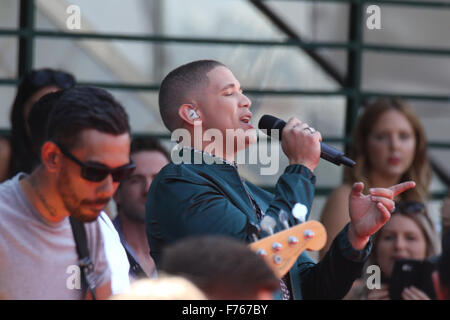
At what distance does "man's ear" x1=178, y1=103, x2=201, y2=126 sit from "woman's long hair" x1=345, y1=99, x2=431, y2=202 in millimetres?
1832

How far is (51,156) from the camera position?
272 centimetres

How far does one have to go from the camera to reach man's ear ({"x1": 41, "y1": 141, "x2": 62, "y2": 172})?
2709 mm

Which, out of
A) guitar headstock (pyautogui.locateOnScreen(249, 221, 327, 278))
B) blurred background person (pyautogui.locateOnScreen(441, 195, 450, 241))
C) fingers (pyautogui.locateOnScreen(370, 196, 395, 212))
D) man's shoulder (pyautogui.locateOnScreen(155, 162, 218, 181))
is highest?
man's shoulder (pyautogui.locateOnScreen(155, 162, 218, 181))

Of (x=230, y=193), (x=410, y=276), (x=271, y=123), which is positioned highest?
(x=271, y=123)

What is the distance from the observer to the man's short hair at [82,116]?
A: 2.72m

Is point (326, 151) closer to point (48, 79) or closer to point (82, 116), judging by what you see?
point (82, 116)

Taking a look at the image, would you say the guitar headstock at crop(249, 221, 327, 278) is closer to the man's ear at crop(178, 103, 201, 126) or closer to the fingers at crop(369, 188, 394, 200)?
the fingers at crop(369, 188, 394, 200)

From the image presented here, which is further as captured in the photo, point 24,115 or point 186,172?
point 24,115

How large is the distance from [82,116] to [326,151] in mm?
818

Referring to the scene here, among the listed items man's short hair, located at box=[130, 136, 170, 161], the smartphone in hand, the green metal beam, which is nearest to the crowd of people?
the smartphone in hand

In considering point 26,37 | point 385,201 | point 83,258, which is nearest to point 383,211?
point 385,201

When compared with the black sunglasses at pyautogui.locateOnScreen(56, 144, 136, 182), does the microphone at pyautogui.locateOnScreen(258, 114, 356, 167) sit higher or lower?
higher

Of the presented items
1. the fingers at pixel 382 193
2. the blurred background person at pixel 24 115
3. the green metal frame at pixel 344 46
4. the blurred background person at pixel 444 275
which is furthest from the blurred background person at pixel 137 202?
the green metal frame at pixel 344 46
